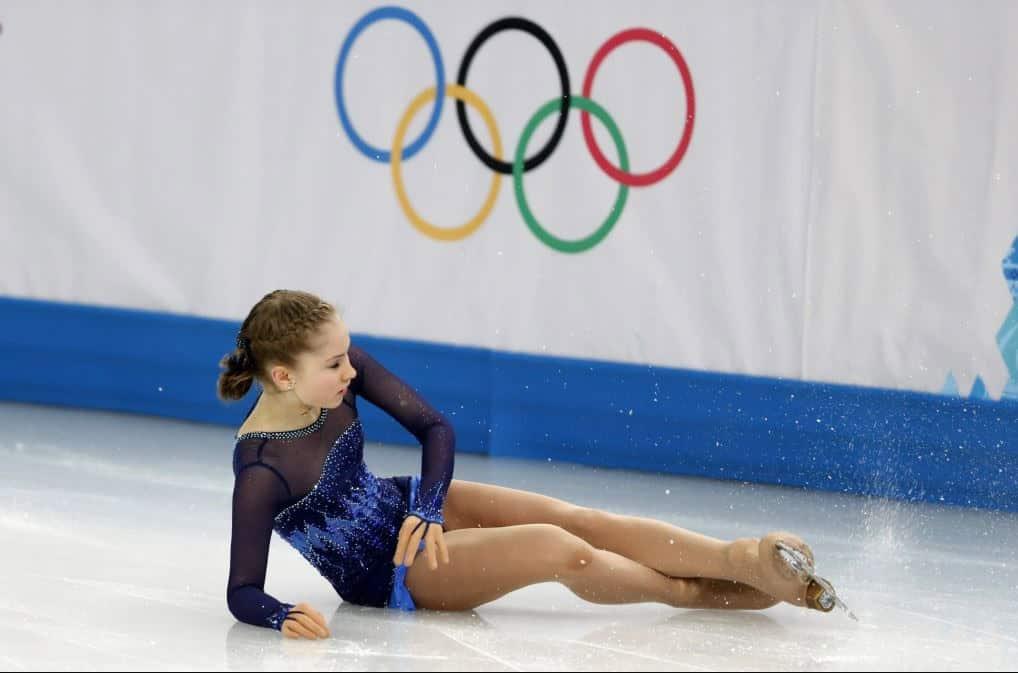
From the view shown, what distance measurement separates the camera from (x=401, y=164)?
6.47m

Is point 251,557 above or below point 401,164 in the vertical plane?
below

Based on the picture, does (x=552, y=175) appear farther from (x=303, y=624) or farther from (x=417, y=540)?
(x=303, y=624)

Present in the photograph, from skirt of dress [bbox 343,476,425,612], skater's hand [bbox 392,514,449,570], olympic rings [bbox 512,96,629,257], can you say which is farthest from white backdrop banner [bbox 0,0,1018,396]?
skater's hand [bbox 392,514,449,570]

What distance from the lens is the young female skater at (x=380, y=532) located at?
3.53m

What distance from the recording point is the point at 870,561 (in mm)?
4574

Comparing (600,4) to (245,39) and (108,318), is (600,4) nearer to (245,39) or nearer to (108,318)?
(245,39)

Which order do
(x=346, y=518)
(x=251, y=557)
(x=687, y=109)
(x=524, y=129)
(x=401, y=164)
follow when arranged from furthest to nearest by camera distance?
(x=401, y=164) → (x=524, y=129) → (x=687, y=109) → (x=346, y=518) → (x=251, y=557)

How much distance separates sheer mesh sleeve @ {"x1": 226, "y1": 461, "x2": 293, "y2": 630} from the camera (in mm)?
3451

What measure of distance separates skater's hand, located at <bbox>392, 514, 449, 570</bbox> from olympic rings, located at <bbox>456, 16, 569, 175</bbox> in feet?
9.25

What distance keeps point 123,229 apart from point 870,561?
146 inches

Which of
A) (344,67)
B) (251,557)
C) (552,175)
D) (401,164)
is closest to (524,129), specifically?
(552,175)

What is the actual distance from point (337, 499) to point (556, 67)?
290cm

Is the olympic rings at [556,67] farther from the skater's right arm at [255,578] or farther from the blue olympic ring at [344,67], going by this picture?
the skater's right arm at [255,578]

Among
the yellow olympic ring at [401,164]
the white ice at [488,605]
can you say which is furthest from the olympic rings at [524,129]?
the white ice at [488,605]
